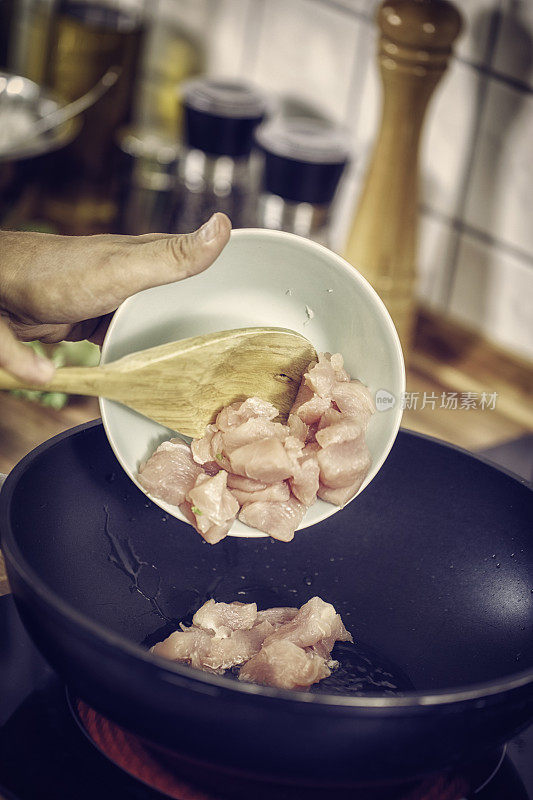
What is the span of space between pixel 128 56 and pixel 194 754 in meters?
1.43

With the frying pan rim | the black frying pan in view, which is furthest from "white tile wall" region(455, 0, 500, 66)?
the frying pan rim

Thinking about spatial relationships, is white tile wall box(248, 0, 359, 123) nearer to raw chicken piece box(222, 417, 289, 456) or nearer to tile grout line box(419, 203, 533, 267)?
tile grout line box(419, 203, 533, 267)

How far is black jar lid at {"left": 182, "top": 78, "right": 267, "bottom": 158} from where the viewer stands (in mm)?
1533

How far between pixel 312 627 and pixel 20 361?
0.36m

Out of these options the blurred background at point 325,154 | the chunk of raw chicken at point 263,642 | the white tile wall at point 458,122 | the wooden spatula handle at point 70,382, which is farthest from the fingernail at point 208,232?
the white tile wall at point 458,122

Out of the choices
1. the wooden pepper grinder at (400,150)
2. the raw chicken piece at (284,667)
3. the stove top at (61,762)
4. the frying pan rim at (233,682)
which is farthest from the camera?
the wooden pepper grinder at (400,150)

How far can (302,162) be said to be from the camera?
1.44 metres

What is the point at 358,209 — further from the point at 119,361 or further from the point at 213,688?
the point at 213,688

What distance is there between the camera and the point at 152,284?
2.70 ft

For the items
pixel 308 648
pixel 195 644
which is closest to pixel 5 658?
pixel 195 644

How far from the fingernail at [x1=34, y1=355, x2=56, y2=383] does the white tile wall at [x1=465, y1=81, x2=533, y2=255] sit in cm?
92

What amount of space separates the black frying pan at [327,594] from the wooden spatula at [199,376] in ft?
0.29

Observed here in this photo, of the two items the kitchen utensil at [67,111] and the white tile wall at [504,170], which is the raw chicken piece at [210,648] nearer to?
the white tile wall at [504,170]

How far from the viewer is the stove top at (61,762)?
718 millimetres
